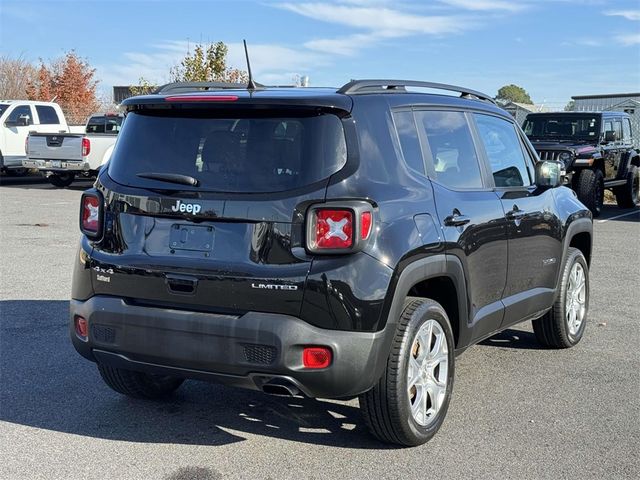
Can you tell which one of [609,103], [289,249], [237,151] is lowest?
[289,249]

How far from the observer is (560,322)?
611 centimetres

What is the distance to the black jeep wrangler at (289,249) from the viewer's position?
12.2 ft

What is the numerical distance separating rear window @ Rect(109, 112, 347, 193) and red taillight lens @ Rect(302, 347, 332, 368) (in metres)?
0.77

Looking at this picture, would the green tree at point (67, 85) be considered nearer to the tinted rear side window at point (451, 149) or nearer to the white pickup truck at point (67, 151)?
the white pickup truck at point (67, 151)

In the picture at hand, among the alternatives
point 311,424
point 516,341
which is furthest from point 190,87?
point 516,341

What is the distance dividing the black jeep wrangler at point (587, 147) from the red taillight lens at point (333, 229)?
479 inches

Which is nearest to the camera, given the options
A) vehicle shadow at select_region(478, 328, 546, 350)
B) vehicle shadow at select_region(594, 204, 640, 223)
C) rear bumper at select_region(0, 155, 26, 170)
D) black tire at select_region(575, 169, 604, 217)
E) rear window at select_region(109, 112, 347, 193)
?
rear window at select_region(109, 112, 347, 193)

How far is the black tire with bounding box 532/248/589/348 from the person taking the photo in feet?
20.0

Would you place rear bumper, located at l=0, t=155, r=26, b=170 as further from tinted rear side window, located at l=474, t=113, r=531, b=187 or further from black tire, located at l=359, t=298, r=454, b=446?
black tire, located at l=359, t=298, r=454, b=446

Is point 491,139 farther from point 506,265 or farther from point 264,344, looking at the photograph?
point 264,344

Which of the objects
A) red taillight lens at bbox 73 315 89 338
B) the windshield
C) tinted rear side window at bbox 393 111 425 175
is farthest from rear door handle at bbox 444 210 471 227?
the windshield

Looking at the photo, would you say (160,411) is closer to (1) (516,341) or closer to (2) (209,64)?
(1) (516,341)

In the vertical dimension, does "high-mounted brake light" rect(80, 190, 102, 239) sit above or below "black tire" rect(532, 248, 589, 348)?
above

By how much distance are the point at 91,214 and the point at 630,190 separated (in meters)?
16.5
